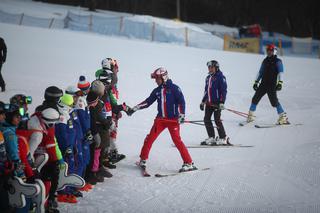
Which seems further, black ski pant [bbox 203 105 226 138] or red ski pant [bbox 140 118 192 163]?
black ski pant [bbox 203 105 226 138]

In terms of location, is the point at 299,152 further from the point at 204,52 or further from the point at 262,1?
the point at 262,1

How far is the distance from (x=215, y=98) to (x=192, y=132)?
1850 mm

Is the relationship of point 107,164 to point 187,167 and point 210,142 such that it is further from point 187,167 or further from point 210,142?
point 210,142

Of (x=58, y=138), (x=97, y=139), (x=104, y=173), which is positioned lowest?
(x=104, y=173)

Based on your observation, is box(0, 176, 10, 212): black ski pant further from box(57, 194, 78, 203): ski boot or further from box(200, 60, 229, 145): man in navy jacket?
box(200, 60, 229, 145): man in navy jacket

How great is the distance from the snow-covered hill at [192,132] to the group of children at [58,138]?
42 cm

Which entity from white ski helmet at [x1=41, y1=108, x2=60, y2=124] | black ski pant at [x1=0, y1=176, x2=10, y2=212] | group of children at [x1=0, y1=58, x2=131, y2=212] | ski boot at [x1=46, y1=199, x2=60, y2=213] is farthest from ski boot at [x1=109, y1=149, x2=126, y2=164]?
black ski pant at [x1=0, y1=176, x2=10, y2=212]

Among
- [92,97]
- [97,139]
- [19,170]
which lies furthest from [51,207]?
[92,97]

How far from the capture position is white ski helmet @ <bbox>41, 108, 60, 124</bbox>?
5066mm

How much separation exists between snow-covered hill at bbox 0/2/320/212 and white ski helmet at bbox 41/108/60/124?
1.34 metres

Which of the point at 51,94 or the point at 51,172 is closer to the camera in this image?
the point at 51,172

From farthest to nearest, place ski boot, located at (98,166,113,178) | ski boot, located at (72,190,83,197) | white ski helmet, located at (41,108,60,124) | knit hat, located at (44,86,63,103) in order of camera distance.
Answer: ski boot, located at (98,166,113,178), ski boot, located at (72,190,83,197), knit hat, located at (44,86,63,103), white ski helmet, located at (41,108,60,124)

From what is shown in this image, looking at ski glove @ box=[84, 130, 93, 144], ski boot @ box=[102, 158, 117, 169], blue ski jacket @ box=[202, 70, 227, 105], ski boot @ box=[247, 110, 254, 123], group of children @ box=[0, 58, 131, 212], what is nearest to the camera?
group of children @ box=[0, 58, 131, 212]

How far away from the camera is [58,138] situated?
222 inches
